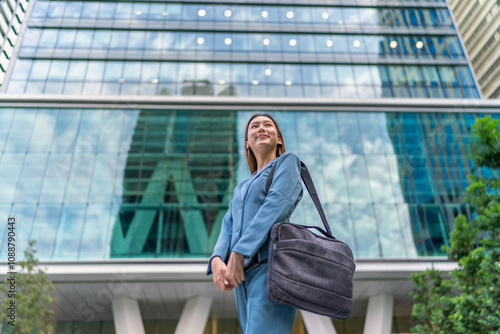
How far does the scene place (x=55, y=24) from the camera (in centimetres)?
2450

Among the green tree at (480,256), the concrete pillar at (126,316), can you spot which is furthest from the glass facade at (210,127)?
the green tree at (480,256)

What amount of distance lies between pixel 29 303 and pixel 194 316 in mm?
6251

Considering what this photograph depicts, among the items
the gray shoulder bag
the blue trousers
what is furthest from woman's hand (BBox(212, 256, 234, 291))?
the gray shoulder bag

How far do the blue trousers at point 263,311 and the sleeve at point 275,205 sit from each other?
16 centimetres

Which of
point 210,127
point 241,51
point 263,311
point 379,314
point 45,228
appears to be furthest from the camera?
point 241,51

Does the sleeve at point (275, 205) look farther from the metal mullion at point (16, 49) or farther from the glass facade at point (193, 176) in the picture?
the metal mullion at point (16, 49)

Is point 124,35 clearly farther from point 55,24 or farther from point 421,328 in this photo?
point 421,328

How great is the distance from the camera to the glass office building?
600 inches

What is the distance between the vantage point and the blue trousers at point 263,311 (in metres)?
1.94

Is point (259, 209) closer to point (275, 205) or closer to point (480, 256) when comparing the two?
point (275, 205)

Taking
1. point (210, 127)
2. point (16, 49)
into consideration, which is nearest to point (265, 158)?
point (210, 127)

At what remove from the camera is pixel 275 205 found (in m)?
2.15

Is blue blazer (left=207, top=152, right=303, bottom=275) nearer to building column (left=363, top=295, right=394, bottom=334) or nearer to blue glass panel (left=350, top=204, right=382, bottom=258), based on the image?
blue glass panel (left=350, top=204, right=382, bottom=258)

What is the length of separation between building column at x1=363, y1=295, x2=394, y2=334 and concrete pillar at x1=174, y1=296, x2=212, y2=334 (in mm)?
7029
